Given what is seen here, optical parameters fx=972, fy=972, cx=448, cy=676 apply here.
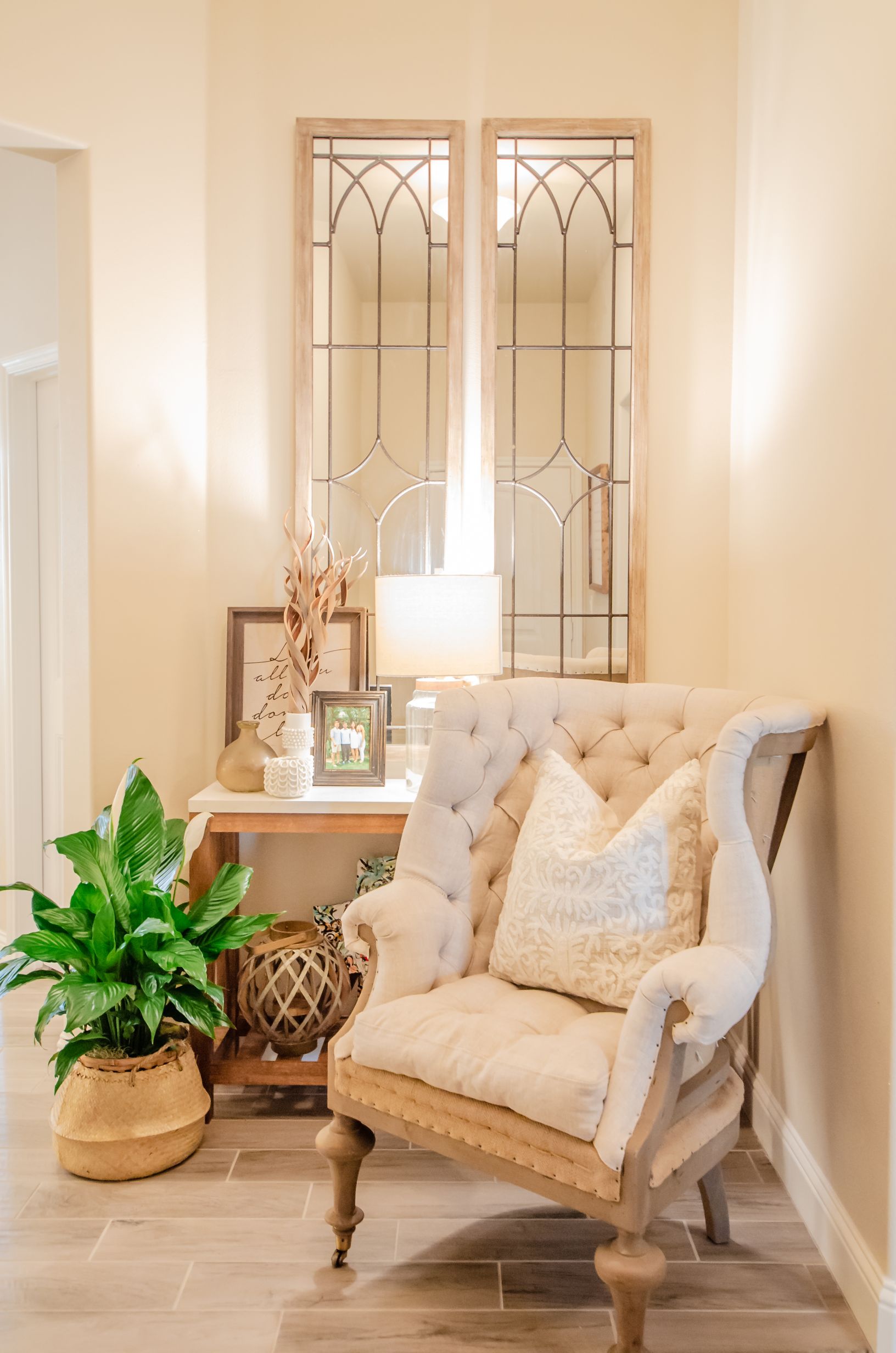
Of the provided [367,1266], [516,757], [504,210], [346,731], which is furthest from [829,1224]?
[504,210]

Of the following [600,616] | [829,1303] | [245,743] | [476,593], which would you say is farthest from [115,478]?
[829,1303]

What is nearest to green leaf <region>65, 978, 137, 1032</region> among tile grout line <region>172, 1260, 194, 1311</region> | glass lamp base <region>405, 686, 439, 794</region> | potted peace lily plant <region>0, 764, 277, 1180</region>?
potted peace lily plant <region>0, 764, 277, 1180</region>

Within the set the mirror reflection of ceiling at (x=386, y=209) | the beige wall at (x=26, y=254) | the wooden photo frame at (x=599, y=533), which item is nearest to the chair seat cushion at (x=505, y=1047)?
the wooden photo frame at (x=599, y=533)

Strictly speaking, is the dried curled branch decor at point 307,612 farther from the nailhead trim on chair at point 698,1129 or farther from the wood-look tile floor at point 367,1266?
the nailhead trim on chair at point 698,1129

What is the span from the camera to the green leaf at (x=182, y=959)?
194 centimetres

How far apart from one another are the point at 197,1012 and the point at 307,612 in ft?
3.38

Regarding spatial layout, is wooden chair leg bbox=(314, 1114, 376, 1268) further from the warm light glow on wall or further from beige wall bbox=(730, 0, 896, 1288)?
the warm light glow on wall

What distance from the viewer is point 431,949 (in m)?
1.83

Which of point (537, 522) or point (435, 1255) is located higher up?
point (537, 522)

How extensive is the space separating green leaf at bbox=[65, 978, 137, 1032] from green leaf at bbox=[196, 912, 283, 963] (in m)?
0.19

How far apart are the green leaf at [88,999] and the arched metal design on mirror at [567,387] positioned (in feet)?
4.27

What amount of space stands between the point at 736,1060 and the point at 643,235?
2.20m

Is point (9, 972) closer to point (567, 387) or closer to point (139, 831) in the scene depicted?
point (139, 831)

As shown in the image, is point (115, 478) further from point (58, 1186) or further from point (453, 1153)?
point (453, 1153)
